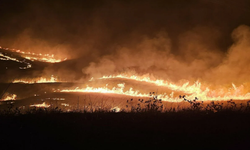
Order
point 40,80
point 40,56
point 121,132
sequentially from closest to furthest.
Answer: point 121,132 → point 40,80 → point 40,56

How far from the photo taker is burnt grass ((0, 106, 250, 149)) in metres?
4.04

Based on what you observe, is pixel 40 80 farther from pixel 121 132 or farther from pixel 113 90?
pixel 121 132

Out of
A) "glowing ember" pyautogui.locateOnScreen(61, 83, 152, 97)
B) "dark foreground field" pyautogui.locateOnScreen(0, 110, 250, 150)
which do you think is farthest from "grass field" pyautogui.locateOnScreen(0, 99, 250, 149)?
"glowing ember" pyautogui.locateOnScreen(61, 83, 152, 97)

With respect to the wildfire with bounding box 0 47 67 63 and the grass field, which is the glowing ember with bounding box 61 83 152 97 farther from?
the grass field

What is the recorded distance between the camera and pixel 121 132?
4.64 m

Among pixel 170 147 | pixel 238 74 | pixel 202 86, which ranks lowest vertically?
pixel 170 147

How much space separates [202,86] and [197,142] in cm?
1850

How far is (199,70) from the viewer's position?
24.6 m

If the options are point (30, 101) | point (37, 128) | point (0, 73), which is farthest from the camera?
point (0, 73)

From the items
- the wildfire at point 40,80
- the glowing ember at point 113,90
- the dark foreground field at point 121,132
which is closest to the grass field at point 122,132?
the dark foreground field at point 121,132

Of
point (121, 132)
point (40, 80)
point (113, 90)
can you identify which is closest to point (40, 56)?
point (40, 80)

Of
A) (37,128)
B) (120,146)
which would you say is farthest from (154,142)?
(37,128)

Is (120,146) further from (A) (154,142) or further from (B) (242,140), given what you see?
(B) (242,140)

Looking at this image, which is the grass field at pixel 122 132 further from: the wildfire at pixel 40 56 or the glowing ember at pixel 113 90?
the wildfire at pixel 40 56
